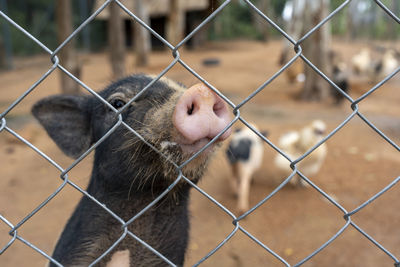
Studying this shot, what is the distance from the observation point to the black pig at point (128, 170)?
5.46 ft

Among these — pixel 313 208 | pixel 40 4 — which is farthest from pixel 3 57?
pixel 313 208

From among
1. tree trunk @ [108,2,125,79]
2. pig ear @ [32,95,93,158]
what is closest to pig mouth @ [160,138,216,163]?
pig ear @ [32,95,93,158]

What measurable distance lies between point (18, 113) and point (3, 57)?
21.7 ft

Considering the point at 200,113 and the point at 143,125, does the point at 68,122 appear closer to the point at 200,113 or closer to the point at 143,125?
the point at 143,125

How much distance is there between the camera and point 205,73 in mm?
12711

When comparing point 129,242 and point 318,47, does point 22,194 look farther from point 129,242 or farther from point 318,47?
point 318,47

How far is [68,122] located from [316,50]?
7.48 m

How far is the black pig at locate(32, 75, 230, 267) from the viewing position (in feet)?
5.46

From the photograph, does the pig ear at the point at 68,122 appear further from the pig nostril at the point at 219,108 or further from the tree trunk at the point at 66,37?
the tree trunk at the point at 66,37

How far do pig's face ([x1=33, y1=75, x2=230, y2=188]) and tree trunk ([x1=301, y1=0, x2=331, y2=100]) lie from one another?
7049 mm

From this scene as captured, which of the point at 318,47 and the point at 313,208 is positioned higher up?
the point at 318,47

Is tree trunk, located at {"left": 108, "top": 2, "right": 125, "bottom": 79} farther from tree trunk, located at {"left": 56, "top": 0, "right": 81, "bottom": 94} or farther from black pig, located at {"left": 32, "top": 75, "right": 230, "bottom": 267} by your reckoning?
black pig, located at {"left": 32, "top": 75, "right": 230, "bottom": 267}

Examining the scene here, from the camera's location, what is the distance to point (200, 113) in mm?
1253

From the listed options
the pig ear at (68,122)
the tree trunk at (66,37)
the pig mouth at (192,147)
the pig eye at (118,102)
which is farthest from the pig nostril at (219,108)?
the tree trunk at (66,37)
